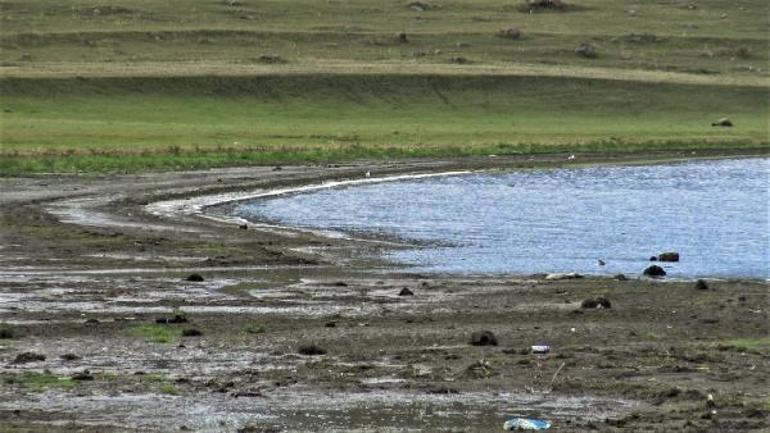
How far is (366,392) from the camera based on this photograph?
49.0 ft

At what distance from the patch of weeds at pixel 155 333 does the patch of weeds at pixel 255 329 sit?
0.77m

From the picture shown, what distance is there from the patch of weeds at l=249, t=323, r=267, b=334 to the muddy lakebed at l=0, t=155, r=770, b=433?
26 millimetres

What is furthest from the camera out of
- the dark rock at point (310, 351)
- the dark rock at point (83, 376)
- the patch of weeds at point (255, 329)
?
the patch of weeds at point (255, 329)

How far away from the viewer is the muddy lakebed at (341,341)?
1409cm

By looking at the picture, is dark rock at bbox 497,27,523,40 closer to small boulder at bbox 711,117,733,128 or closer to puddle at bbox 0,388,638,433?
small boulder at bbox 711,117,733,128

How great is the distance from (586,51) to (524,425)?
72.3m

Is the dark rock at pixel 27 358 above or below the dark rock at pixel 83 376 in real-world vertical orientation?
below

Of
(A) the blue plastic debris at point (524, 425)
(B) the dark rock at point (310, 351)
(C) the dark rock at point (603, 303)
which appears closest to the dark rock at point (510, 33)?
(C) the dark rock at point (603, 303)

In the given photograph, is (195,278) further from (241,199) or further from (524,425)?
(241,199)

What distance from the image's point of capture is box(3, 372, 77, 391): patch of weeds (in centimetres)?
1491

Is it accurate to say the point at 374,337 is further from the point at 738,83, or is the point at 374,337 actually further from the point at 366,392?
the point at 738,83

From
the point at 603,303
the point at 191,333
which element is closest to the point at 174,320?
the point at 191,333

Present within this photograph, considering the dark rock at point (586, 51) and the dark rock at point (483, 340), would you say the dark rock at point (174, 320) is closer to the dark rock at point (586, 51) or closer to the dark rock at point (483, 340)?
the dark rock at point (483, 340)

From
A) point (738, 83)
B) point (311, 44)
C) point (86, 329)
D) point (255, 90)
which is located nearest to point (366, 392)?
point (86, 329)
